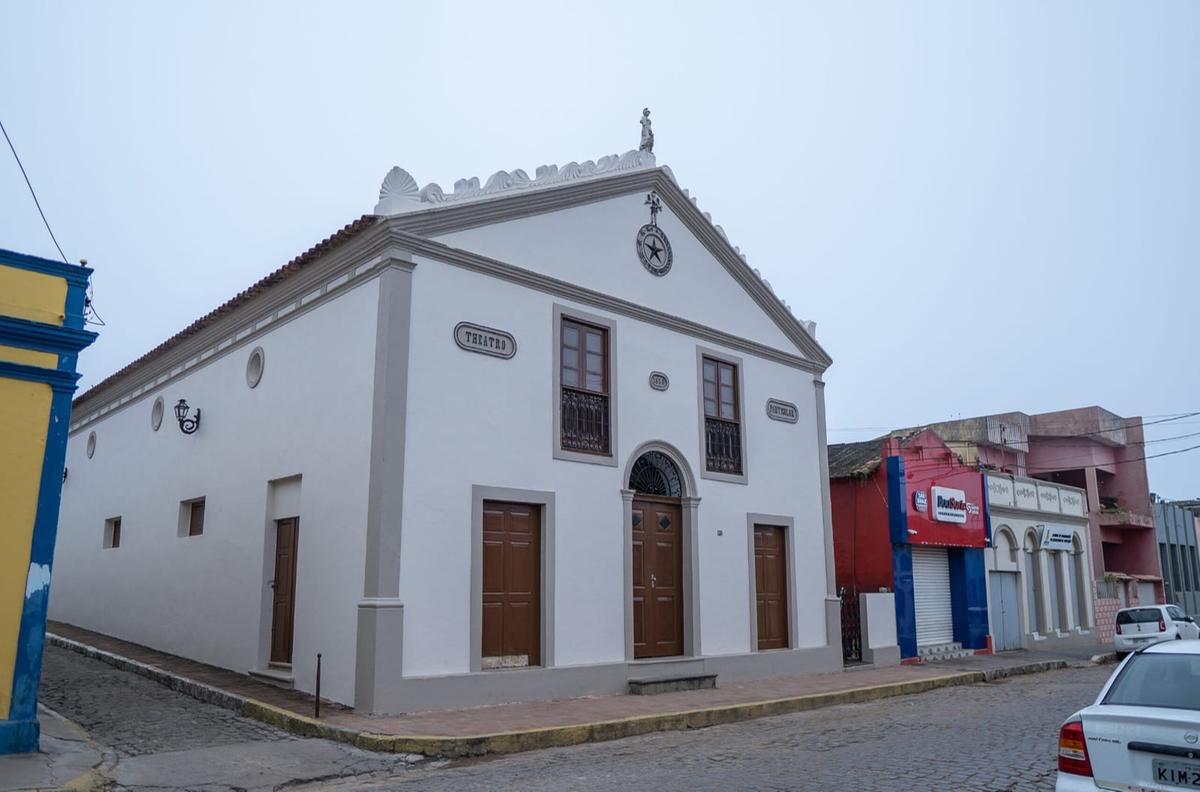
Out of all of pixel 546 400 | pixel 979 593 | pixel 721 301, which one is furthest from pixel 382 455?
pixel 979 593

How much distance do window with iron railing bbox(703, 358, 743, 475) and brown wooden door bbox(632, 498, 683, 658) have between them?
134 centimetres

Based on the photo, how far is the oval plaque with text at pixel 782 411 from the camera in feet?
53.1

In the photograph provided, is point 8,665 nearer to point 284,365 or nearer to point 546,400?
point 284,365

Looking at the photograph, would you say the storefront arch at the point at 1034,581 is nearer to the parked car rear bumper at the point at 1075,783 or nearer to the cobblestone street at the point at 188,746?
the cobblestone street at the point at 188,746

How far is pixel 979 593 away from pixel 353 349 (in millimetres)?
16135

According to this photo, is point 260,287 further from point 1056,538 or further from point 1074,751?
point 1056,538

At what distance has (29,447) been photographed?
7.89m

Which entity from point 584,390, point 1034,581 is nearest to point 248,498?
point 584,390

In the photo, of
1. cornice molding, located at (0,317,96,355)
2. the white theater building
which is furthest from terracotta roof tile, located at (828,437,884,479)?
cornice molding, located at (0,317,96,355)

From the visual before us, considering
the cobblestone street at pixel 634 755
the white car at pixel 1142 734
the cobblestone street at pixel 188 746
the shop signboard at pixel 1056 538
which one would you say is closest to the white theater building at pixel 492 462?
the cobblestone street at pixel 188 746

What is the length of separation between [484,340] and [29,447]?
526 centimetres

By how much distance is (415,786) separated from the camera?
7410 mm

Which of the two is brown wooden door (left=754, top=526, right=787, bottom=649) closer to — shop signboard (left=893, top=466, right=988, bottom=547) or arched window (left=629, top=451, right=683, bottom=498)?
arched window (left=629, top=451, right=683, bottom=498)

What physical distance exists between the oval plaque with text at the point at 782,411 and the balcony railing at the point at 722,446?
41.9 inches
